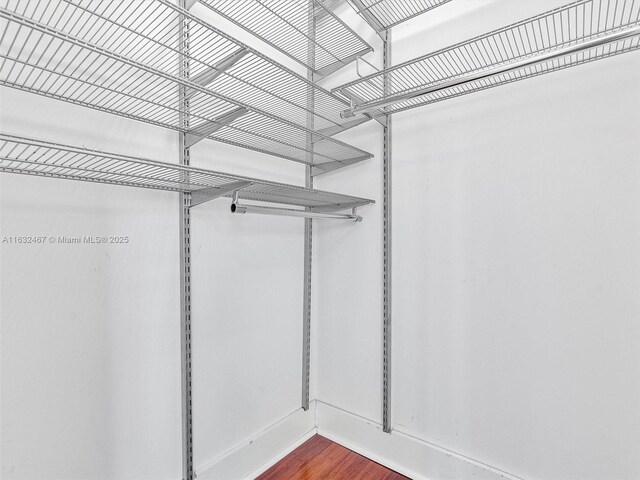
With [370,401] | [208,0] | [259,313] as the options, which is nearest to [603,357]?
[370,401]

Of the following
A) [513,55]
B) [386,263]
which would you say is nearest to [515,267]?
[386,263]

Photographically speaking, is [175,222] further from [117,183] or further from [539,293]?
[539,293]

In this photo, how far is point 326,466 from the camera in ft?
4.75

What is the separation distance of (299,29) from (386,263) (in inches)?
38.5

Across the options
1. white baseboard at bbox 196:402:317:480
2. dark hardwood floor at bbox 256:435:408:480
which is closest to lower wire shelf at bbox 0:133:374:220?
white baseboard at bbox 196:402:317:480

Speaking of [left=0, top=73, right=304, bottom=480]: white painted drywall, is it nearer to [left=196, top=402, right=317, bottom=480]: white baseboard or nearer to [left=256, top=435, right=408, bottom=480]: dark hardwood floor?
[left=196, top=402, right=317, bottom=480]: white baseboard

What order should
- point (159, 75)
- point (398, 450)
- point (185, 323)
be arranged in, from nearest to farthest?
point (159, 75) < point (185, 323) < point (398, 450)

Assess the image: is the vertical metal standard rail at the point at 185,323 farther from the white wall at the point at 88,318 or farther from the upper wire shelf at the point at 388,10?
the upper wire shelf at the point at 388,10

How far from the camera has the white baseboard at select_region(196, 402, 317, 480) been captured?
1271 millimetres

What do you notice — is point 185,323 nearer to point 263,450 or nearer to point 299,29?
point 263,450

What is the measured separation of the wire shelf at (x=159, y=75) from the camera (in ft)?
2.61

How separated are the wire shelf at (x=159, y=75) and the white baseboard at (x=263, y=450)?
120 cm

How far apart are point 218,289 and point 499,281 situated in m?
1.05

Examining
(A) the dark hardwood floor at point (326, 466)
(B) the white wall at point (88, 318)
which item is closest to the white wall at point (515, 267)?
(A) the dark hardwood floor at point (326, 466)
